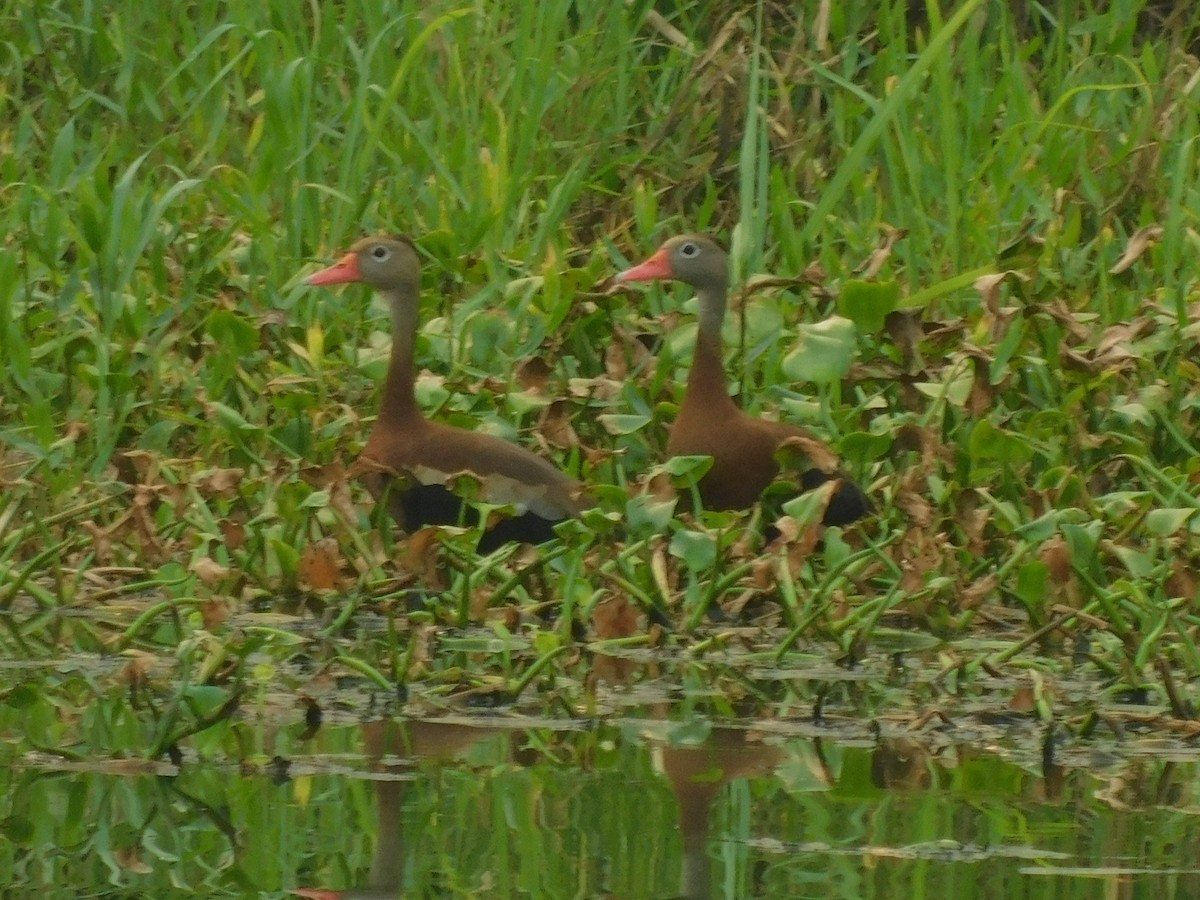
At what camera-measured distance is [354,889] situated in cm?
329

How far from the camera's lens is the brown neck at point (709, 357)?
6090 mm

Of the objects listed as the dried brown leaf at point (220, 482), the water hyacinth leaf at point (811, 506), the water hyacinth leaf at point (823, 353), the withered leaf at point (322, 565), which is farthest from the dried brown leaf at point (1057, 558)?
the dried brown leaf at point (220, 482)

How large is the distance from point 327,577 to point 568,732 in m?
1.11

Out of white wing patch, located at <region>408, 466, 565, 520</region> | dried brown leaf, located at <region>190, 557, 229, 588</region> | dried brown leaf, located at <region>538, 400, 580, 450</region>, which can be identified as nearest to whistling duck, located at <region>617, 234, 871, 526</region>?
dried brown leaf, located at <region>538, 400, 580, 450</region>

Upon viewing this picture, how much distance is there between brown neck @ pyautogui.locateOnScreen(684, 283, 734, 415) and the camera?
6090mm

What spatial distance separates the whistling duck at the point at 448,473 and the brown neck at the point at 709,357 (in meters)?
0.40

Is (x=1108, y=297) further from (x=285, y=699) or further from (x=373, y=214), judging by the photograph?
(x=285, y=699)

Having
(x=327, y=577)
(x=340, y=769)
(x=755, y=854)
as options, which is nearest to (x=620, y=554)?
(x=327, y=577)

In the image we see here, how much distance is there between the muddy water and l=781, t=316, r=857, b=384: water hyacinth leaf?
1588 millimetres

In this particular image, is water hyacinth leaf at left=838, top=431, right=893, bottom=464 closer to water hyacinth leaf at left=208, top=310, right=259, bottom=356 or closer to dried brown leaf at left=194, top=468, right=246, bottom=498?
dried brown leaf at left=194, top=468, right=246, bottom=498

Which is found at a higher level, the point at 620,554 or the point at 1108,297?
the point at 1108,297

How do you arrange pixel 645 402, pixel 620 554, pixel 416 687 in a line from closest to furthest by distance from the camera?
pixel 416 687 → pixel 620 554 → pixel 645 402

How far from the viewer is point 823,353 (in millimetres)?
5930

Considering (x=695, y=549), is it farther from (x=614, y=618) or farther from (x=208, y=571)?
(x=208, y=571)
